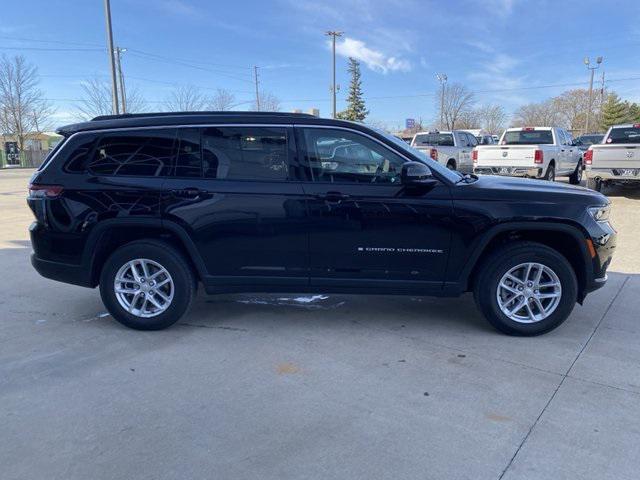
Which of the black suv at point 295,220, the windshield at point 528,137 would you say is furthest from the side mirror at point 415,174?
the windshield at point 528,137

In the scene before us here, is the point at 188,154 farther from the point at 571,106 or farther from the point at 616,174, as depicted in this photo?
the point at 571,106

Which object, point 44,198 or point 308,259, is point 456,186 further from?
point 44,198

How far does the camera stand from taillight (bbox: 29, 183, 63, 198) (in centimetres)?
445

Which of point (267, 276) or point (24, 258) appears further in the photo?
point (24, 258)

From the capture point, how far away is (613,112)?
71.2 meters

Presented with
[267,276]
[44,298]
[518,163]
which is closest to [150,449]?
[267,276]

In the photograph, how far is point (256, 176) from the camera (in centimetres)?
435

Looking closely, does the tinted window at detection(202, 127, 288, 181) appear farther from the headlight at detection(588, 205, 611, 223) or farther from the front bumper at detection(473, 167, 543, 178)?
the front bumper at detection(473, 167, 543, 178)

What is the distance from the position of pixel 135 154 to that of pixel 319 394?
2569 millimetres

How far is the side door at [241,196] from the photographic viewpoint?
4309 millimetres

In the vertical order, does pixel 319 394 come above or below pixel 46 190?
below

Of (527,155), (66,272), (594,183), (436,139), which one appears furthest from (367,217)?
(436,139)

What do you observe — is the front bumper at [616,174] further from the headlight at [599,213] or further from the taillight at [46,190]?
the taillight at [46,190]

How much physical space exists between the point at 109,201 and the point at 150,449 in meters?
2.33
